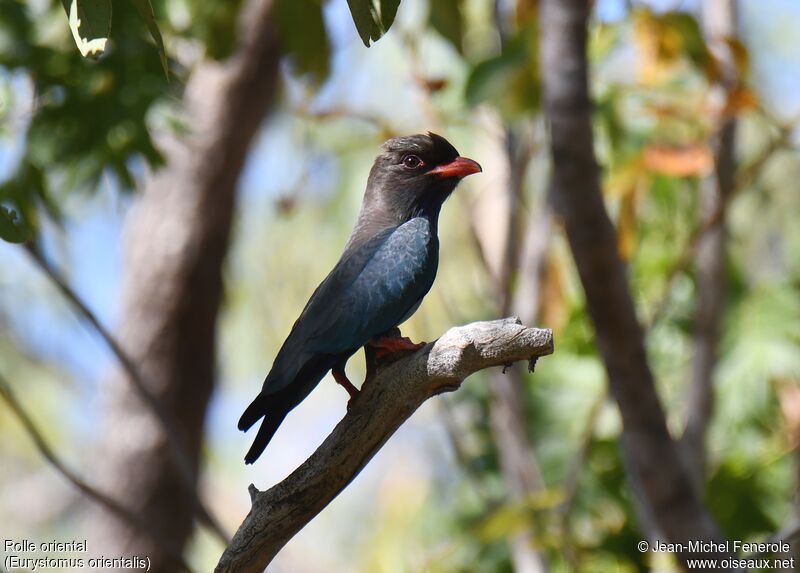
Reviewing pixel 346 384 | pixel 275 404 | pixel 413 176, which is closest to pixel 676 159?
pixel 413 176

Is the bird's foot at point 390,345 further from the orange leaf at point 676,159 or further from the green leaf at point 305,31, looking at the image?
the green leaf at point 305,31

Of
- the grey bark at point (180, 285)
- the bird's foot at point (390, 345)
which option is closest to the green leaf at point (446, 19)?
the bird's foot at point (390, 345)

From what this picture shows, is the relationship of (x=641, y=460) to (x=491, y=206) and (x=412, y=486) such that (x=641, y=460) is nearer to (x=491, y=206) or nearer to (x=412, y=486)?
(x=491, y=206)

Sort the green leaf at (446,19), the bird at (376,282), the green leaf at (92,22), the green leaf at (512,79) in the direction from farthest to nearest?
1. the green leaf at (446,19)
2. the green leaf at (512,79)
3. the bird at (376,282)
4. the green leaf at (92,22)

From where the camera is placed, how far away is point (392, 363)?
10.6 feet

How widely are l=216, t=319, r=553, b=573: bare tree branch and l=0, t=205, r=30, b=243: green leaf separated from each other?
100 cm

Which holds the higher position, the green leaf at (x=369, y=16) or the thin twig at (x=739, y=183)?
the green leaf at (x=369, y=16)

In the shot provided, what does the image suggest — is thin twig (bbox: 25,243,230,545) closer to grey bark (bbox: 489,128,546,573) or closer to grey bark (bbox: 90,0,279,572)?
grey bark (bbox: 489,128,546,573)

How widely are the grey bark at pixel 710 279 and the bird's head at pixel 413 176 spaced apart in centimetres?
152

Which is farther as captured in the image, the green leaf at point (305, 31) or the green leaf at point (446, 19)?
the green leaf at point (305, 31)

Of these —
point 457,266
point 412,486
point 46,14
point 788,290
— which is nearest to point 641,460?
point 788,290

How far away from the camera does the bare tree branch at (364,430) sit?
296 cm

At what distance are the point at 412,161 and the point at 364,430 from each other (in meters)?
1.55

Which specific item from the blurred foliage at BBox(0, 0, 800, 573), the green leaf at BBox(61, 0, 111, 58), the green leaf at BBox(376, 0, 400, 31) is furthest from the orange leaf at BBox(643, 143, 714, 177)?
the green leaf at BBox(61, 0, 111, 58)
